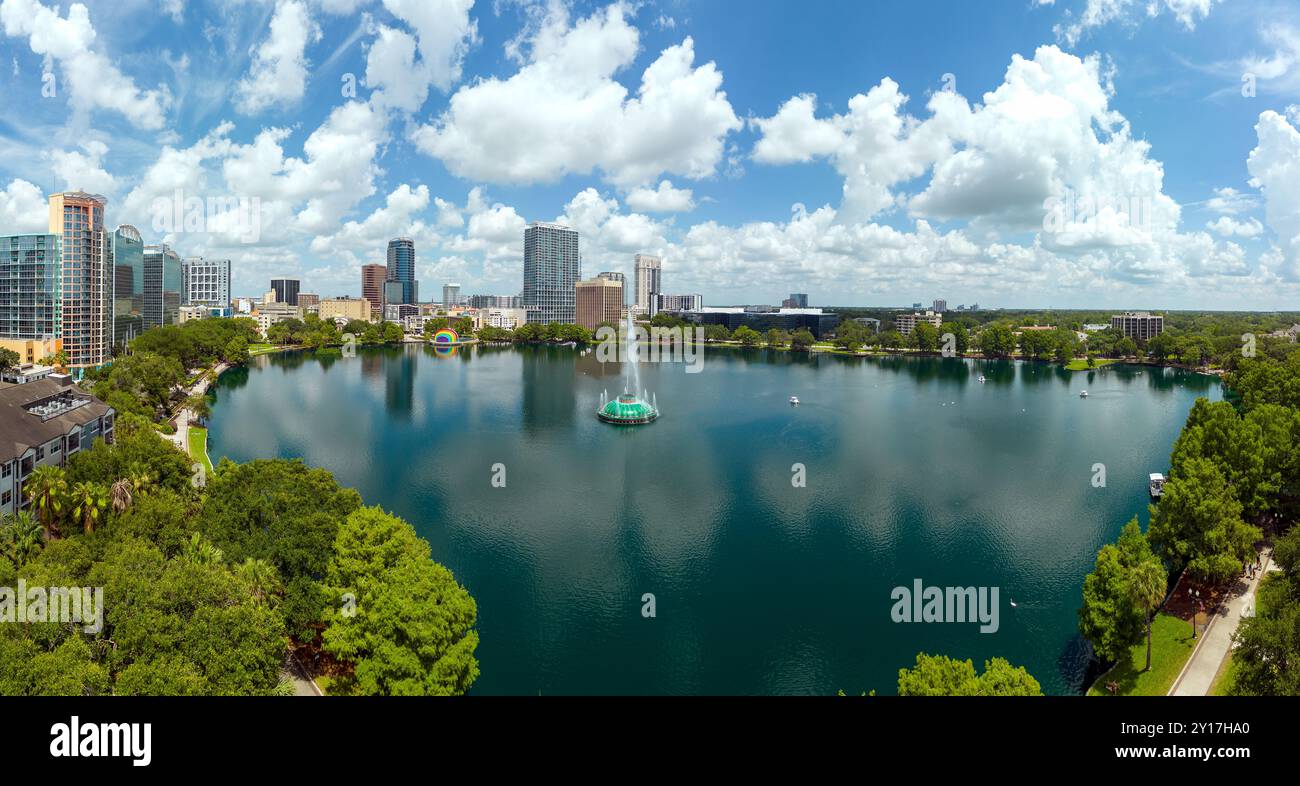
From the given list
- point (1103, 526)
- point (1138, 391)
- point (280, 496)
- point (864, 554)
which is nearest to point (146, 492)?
point (280, 496)

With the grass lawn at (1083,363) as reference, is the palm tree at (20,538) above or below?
below

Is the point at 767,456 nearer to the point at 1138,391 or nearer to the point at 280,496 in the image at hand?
the point at 280,496

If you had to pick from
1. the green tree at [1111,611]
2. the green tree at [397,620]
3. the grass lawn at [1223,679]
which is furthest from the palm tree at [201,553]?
the grass lawn at [1223,679]

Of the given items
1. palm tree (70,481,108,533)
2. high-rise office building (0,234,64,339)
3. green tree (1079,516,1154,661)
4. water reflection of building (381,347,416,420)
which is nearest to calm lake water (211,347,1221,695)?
water reflection of building (381,347,416,420)

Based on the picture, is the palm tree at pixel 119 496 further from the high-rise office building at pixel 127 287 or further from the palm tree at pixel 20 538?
the high-rise office building at pixel 127 287

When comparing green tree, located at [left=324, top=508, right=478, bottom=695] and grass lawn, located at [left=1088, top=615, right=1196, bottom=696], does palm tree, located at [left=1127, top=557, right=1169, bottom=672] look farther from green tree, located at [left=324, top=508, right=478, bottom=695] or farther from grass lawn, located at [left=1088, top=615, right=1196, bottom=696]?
green tree, located at [left=324, top=508, right=478, bottom=695]

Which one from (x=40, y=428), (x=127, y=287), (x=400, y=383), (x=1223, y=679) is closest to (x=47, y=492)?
(x=40, y=428)

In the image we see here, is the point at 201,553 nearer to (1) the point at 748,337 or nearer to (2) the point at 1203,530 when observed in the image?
(2) the point at 1203,530
